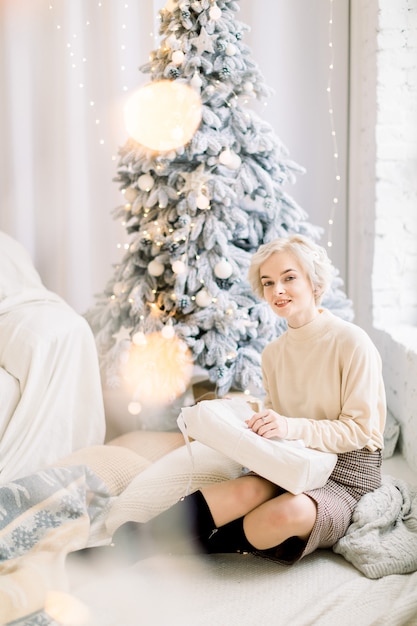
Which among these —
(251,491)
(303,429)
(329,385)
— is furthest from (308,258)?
(251,491)

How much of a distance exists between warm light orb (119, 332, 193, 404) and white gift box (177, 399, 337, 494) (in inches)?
30.6

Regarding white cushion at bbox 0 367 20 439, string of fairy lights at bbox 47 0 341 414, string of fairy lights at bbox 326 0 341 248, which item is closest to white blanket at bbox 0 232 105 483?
white cushion at bbox 0 367 20 439

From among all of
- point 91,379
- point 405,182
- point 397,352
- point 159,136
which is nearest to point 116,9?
point 159,136

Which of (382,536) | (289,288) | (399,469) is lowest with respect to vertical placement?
(399,469)

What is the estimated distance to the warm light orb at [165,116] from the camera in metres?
2.45

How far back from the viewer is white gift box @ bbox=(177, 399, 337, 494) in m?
1.61

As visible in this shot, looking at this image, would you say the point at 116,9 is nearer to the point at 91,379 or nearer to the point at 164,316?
the point at 164,316

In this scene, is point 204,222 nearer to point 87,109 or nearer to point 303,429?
point 303,429

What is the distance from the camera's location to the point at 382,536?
1.72 metres

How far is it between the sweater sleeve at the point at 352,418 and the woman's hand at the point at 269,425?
0.02 metres

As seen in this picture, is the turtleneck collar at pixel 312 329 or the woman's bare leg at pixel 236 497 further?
the turtleneck collar at pixel 312 329

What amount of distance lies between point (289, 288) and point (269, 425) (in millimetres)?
381

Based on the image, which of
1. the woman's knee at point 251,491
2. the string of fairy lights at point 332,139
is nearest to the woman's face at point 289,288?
the woman's knee at point 251,491

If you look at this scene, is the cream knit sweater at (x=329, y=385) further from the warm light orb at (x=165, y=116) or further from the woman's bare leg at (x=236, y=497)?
the warm light orb at (x=165, y=116)
